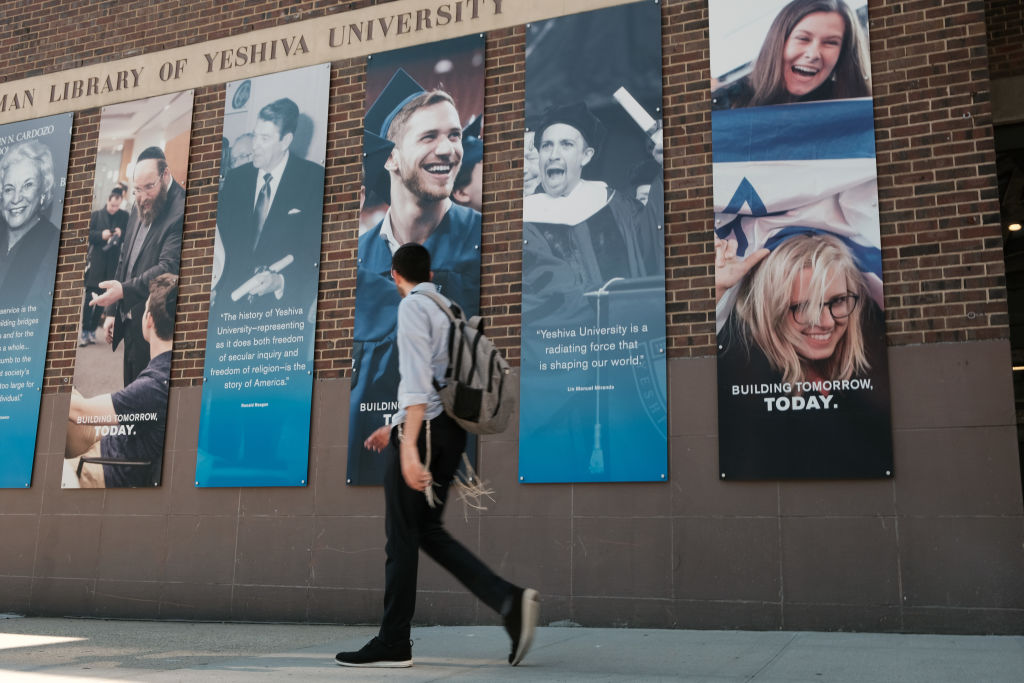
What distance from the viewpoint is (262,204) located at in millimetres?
8477

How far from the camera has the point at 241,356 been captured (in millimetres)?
8242

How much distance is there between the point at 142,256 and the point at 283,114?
1726 millimetres

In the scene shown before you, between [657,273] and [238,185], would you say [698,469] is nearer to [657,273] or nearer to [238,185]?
[657,273]

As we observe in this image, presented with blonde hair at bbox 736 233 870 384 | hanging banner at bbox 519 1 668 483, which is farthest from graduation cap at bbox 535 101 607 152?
blonde hair at bbox 736 233 870 384

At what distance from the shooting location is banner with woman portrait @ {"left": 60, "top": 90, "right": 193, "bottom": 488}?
8484 mm

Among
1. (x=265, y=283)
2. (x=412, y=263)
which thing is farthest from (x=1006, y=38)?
(x=265, y=283)

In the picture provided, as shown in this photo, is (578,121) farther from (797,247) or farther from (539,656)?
(539,656)

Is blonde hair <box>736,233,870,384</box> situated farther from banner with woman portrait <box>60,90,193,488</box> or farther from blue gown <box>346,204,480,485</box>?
banner with woman portrait <box>60,90,193,488</box>

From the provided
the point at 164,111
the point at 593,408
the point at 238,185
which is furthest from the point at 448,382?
the point at 164,111

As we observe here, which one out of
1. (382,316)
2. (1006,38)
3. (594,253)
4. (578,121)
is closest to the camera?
(594,253)

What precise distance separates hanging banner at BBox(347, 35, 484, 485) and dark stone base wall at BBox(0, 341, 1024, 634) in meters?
0.34

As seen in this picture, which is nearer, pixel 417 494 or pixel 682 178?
pixel 417 494

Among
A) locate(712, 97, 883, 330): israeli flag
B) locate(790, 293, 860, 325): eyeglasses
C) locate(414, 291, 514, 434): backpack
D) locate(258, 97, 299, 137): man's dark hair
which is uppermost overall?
locate(258, 97, 299, 137): man's dark hair

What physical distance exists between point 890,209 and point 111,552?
645cm
